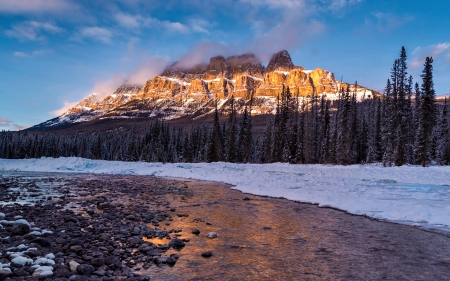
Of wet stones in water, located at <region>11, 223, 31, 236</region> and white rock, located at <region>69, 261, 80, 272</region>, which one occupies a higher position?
wet stones in water, located at <region>11, 223, 31, 236</region>

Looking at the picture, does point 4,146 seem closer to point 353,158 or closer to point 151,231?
point 353,158

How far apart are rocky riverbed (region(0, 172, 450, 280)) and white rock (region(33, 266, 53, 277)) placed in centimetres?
2

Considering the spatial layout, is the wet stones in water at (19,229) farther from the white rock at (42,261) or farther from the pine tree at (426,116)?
the pine tree at (426,116)

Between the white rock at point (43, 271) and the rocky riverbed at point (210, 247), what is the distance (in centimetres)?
2

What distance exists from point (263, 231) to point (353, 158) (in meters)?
58.0

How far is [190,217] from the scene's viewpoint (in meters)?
10.8

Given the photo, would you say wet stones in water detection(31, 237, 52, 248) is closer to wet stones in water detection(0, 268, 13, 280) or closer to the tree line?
wet stones in water detection(0, 268, 13, 280)

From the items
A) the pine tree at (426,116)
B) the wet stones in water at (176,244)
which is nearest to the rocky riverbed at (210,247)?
Answer: the wet stones in water at (176,244)

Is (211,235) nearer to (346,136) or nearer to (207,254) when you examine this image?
(207,254)

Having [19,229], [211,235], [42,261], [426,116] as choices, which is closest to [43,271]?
[42,261]

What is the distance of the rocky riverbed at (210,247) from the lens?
5.43 metres

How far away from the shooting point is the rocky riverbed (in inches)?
214

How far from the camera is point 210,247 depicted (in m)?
7.20

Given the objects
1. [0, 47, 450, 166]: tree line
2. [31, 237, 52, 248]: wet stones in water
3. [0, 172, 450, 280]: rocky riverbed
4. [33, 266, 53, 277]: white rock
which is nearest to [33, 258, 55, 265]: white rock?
[0, 172, 450, 280]: rocky riverbed
